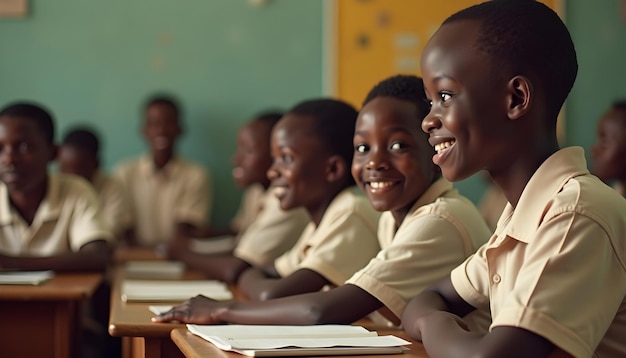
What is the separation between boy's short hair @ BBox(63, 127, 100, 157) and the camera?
193 inches

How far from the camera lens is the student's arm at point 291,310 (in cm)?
183

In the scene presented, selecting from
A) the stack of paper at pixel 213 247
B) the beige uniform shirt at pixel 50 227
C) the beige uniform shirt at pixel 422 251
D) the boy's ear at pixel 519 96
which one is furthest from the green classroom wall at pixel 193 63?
the boy's ear at pixel 519 96

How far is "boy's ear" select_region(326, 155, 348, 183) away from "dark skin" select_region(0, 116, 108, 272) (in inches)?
37.5

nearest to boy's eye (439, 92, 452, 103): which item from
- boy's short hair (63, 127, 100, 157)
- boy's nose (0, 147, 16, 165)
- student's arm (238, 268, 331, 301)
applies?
student's arm (238, 268, 331, 301)

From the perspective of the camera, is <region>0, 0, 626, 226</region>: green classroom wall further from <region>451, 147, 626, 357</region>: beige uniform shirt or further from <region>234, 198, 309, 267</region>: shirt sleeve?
<region>451, 147, 626, 357</region>: beige uniform shirt

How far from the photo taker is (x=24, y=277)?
2762mm

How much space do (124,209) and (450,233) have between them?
11.6 feet

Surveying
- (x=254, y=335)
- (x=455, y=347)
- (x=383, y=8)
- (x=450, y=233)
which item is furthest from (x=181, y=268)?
(x=383, y=8)

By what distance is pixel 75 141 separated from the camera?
16.1 ft

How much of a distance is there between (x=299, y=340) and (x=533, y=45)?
1.95 feet

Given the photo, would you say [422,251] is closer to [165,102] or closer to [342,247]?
[342,247]

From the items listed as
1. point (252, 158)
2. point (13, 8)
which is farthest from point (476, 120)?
point (13, 8)

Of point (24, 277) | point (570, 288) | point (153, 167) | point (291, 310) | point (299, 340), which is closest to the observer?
point (570, 288)

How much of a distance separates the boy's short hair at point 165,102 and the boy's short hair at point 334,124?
271 cm
